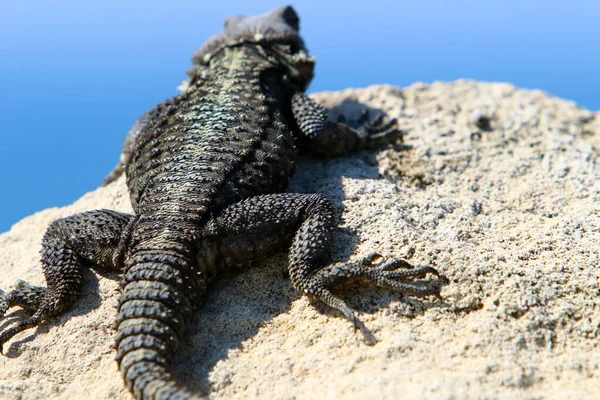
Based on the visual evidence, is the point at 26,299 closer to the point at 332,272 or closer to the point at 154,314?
the point at 154,314

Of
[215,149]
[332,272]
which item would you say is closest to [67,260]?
[215,149]

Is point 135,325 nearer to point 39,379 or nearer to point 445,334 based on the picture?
point 39,379

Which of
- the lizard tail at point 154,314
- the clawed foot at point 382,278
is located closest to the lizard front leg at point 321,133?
the clawed foot at point 382,278

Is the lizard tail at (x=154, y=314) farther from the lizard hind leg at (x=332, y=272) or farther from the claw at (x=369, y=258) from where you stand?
the claw at (x=369, y=258)

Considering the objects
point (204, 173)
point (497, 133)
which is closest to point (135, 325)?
point (204, 173)

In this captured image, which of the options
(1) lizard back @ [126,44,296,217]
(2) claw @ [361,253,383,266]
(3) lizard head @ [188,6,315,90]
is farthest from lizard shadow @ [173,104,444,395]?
(3) lizard head @ [188,6,315,90]

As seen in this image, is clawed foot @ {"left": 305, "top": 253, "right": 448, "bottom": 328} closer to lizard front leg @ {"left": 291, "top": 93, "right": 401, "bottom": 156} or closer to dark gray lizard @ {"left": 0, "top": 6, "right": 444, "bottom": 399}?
dark gray lizard @ {"left": 0, "top": 6, "right": 444, "bottom": 399}
